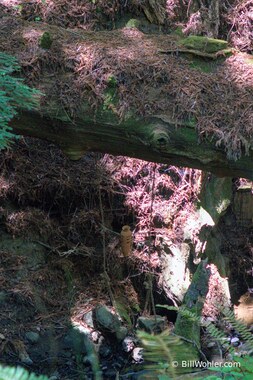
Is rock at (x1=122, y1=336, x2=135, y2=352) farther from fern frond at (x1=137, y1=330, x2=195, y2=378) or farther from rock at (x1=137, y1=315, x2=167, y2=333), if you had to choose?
fern frond at (x1=137, y1=330, x2=195, y2=378)

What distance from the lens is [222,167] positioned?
12.5 feet

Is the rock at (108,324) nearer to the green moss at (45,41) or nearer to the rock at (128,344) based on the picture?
the rock at (128,344)

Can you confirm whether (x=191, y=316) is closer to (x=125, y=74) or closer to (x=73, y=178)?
(x=125, y=74)

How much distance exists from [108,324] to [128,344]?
0.25 metres

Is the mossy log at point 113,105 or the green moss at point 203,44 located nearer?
the mossy log at point 113,105

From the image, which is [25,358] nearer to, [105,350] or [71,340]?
[71,340]

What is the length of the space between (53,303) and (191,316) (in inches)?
127

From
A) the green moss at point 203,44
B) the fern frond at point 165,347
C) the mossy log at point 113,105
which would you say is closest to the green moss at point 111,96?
the mossy log at point 113,105

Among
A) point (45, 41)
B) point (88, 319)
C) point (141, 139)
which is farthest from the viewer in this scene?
point (88, 319)

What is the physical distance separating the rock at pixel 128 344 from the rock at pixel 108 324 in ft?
0.13

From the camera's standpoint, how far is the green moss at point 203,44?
428 centimetres

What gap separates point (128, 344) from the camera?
448 centimetres

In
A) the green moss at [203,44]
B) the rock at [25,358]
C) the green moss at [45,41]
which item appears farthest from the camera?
the green moss at [203,44]

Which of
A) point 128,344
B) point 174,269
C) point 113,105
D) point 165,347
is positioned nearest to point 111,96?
point 113,105
